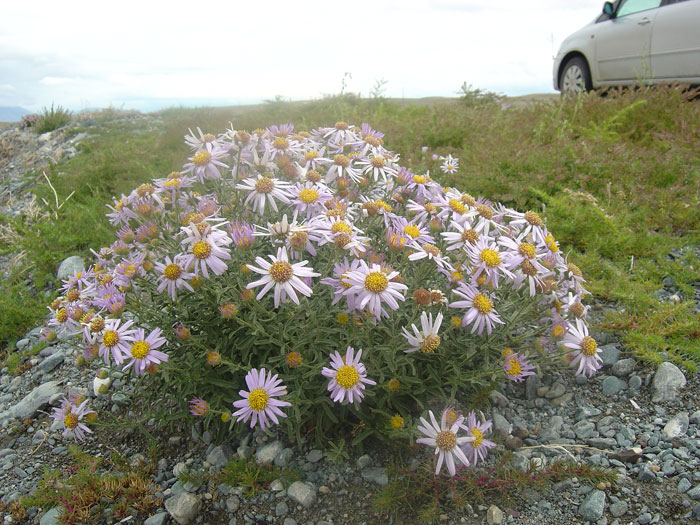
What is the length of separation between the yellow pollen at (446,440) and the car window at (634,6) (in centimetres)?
961

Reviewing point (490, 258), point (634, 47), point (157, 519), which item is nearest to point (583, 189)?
point (490, 258)

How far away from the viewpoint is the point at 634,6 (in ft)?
30.8

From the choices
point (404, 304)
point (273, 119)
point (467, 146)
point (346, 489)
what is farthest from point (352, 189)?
point (273, 119)

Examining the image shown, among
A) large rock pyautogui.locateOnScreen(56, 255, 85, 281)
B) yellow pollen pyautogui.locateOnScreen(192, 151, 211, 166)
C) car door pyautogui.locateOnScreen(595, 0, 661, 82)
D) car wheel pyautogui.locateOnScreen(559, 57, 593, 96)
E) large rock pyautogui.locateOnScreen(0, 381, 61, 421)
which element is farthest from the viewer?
car wheel pyautogui.locateOnScreen(559, 57, 593, 96)

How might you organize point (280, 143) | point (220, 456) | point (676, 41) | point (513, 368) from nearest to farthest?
1. point (513, 368)
2. point (220, 456)
3. point (280, 143)
4. point (676, 41)

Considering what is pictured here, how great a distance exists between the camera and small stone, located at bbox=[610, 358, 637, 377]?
10.3 ft

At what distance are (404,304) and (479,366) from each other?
64 cm

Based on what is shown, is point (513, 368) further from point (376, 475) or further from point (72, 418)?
point (72, 418)

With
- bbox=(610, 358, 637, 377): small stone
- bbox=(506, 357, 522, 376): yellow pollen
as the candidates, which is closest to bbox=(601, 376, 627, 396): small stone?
bbox=(610, 358, 637, 377): small stone

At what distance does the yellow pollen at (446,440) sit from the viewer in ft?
7.21

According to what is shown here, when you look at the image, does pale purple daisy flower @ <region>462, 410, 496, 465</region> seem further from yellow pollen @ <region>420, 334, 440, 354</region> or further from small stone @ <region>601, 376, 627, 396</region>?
small stone @ <region>601, 376, 627, 396</region>

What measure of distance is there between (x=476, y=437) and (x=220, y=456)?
134cm

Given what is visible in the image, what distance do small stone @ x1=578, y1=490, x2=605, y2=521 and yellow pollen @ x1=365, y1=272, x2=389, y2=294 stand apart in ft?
4.47

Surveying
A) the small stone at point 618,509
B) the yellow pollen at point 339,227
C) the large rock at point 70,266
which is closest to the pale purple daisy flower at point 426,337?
the yellow pollen at point 339,227
